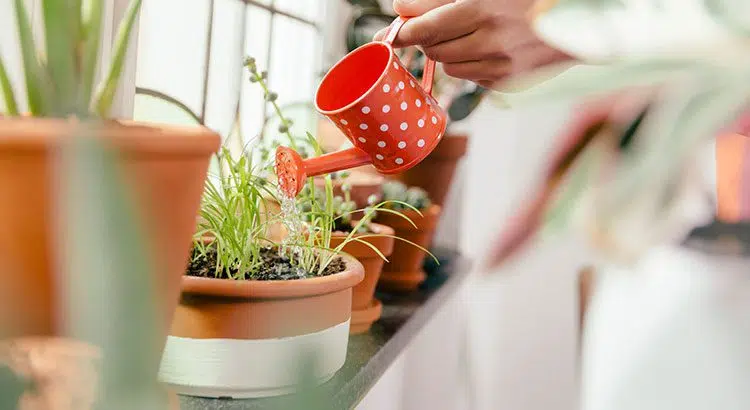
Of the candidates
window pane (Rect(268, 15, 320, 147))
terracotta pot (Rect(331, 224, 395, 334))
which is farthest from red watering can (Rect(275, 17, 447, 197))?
window pane (Rect(268, 15, 320, 147))

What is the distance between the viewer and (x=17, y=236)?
38 cm

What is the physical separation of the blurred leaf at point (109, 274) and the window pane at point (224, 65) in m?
1.06

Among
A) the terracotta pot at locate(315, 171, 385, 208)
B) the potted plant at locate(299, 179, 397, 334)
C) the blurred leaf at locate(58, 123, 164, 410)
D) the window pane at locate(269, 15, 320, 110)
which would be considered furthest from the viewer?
the window pane at locate(269, 15, 320, 110)

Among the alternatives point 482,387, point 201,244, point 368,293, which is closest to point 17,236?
point 201,244

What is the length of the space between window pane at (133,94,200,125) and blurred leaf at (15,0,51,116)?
1.79 feet

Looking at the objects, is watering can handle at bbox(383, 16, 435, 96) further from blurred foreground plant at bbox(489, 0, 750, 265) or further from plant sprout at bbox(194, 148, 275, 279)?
blurred foreground plant at bbox(489, 0, 750, 265)

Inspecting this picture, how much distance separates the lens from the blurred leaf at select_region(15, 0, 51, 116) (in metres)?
0.40

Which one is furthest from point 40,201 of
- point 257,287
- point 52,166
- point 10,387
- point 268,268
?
point 268,268

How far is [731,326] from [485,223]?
1527 mm

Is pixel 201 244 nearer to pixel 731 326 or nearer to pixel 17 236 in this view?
pixel 17 236

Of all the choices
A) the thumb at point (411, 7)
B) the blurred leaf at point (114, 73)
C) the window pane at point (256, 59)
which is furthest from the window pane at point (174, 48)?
the blurred leaf at point (114, 73)

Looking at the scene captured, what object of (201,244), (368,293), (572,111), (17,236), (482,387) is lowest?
(482,387)

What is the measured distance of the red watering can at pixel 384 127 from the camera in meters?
0.69

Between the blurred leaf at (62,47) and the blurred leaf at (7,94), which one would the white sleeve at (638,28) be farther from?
the blurred leaf at (7,94)
